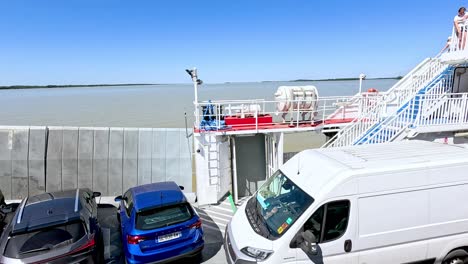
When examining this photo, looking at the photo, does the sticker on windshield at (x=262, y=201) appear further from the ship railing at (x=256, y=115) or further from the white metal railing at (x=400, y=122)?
the white metal railing at (x=400, y=122)

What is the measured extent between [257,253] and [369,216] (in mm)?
1712

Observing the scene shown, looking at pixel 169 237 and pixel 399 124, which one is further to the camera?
pixel 399 124

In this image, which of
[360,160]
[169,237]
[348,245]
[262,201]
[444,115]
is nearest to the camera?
[348,245]

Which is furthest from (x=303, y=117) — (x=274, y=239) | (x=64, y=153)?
(x=64, y=153)

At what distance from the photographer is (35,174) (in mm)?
8492

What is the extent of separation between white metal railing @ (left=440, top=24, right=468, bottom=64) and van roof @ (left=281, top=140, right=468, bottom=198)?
14.6ft

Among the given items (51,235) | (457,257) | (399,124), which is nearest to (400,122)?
(399,124)

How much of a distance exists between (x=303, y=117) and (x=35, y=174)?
9.03 metres

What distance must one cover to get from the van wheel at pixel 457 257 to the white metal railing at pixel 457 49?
19.9 feet

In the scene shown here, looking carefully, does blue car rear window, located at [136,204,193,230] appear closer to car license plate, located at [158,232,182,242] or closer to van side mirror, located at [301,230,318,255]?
car license plate, located at [158,232,182,242]

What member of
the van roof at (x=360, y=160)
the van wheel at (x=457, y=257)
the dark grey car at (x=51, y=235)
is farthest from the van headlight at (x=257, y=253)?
the van wheel at (x=457, y=257)

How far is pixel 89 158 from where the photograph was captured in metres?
8.70

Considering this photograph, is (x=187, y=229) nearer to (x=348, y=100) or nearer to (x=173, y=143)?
(x=173, y=143)

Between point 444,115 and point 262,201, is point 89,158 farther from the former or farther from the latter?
point 444,115
